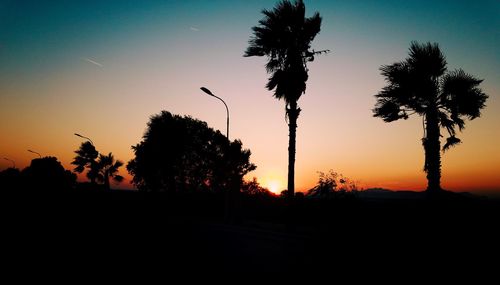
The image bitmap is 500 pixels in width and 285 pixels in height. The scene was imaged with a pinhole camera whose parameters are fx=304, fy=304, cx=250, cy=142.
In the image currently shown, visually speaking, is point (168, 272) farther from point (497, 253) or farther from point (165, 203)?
point (165, 203)

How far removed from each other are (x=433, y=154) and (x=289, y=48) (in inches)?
364

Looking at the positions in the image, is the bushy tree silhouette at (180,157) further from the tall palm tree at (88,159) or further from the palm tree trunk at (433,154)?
the palm tree trunk at (433,154)

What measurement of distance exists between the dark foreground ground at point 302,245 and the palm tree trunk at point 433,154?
0.86 m

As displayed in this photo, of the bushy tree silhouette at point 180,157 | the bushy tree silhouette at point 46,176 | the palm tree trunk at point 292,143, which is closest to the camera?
the palm tree trunk at point 292,143

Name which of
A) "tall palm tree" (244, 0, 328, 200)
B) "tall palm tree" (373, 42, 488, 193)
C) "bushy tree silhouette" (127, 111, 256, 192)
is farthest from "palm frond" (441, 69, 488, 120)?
"bushy tree silhouette" (127, 111, 256, 192)

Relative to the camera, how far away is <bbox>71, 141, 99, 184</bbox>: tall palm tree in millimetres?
47969

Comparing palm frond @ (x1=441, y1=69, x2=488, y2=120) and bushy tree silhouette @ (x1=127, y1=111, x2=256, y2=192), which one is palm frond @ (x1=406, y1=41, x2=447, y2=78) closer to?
palm frond @ (x1=441, y1=69, x2=488, y2=120)

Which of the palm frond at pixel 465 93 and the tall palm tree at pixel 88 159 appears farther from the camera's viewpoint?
the tall palm tree at pixel 88 159

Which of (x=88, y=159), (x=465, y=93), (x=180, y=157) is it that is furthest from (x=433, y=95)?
(x=88, y=159)

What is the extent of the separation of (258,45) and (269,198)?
32.3 ft

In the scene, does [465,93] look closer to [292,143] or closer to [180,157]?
[292,143]

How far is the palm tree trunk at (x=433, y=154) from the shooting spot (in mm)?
12977

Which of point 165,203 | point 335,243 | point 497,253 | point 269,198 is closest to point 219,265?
point 335,243

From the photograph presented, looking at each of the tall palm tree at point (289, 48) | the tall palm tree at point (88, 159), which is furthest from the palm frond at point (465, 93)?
the tall palm tree at point (88, 159)
